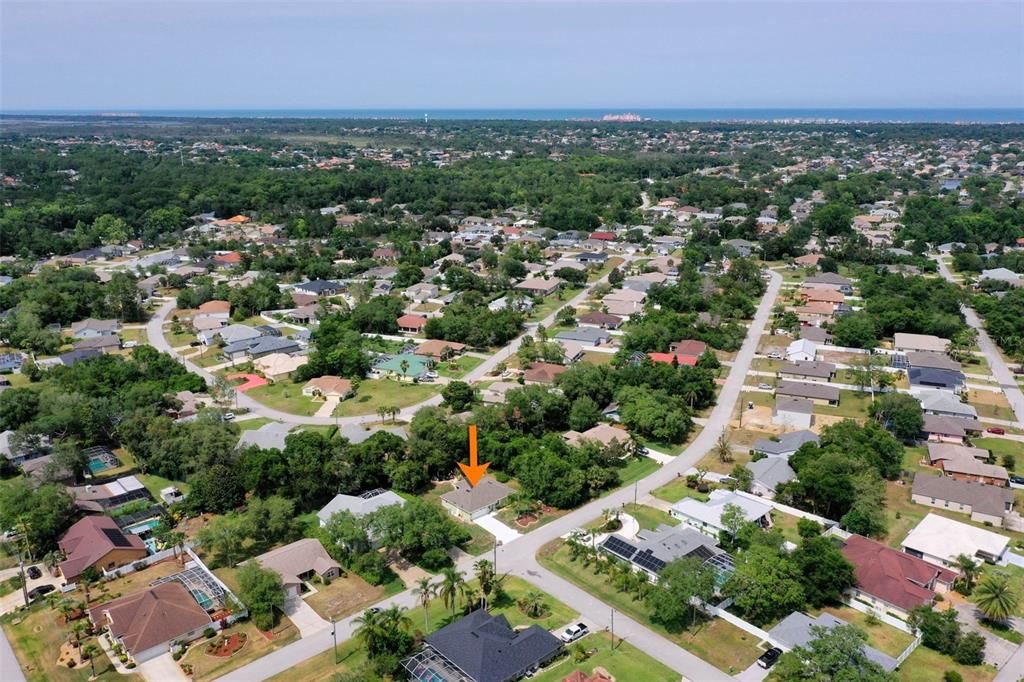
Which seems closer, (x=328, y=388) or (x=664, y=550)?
(x=664, y=550)

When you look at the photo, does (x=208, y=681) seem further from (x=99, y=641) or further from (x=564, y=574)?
(x=564, y=574)

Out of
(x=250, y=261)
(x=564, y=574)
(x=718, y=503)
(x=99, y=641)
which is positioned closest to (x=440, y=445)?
(x=564, y=574)

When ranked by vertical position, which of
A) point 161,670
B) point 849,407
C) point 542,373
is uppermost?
point 542,373

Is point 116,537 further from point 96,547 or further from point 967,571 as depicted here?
point 967,571

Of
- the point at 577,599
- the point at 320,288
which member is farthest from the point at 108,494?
the point at 320,288

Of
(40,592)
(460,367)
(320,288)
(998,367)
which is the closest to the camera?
(40,592)

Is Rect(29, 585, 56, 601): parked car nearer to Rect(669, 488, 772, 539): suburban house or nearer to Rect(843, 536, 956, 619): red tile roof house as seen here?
Rect(669, 488, 772, 539): suburban house

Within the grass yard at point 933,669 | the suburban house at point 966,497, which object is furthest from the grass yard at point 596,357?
the grass yard at point 933,669
